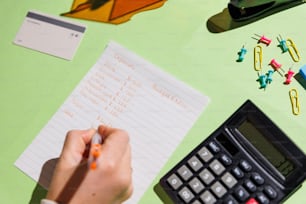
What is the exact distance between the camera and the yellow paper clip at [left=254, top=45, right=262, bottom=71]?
0.64 meters

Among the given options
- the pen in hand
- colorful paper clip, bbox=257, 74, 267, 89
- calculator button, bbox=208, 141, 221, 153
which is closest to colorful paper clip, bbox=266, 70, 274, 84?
colorful paper clip, bbox=257, 74, 267, 89

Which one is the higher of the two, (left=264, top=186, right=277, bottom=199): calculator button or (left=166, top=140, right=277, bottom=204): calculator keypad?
(left=166, top=140, right=277, bottom=204): calculator keypad

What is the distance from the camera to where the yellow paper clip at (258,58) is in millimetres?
637

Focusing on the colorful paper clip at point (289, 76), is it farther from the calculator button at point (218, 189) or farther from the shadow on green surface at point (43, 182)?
the shadow on green surface at point (43, 182)

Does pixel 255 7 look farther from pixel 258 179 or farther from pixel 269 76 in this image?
pixel 258 179

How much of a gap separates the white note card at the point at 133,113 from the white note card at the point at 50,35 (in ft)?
0.18

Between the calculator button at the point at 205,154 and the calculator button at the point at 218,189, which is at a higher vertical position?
the calculator button at the point at 205,154

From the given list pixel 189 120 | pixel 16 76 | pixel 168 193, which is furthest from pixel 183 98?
pixel 16 76

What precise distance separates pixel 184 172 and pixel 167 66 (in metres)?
0.16

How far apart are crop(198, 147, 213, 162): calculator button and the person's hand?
9 cm

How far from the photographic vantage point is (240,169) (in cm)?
56

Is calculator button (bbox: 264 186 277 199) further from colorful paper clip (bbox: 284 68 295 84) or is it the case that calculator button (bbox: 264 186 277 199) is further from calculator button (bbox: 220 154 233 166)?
colorful paper clip (bbox: 284 68 295 84)

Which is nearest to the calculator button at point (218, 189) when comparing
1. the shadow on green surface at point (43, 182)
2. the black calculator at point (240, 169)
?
the black calculator at point (240, 169)

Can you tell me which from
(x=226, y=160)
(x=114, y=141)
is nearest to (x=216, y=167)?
(x=226, y=160)
